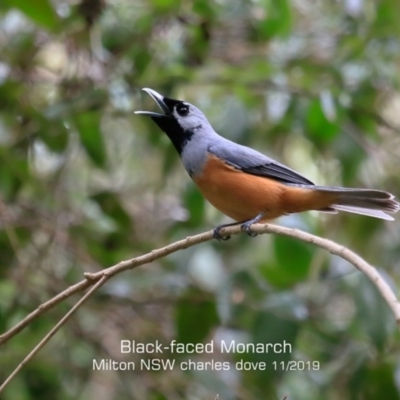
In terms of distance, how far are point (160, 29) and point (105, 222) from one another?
52.4 inches

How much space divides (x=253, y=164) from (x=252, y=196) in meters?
0.27

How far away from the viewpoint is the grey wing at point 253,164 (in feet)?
12.0

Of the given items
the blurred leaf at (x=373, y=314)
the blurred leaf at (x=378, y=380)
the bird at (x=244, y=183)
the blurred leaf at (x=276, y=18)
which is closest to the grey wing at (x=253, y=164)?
the bird at (x=244, y=183)

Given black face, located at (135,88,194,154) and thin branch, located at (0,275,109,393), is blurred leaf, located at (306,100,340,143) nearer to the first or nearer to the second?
black face, located at (135,88,194,154)

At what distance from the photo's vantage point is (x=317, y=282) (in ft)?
14.0

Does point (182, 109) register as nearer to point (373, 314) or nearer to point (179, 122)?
point (179, 122)

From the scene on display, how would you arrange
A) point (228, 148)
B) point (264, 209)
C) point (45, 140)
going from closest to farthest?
point (264, 209)
point (228, 148)
point (45, 140)

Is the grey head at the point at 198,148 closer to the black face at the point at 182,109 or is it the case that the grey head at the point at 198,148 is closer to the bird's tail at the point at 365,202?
the black face at the point at 182,109

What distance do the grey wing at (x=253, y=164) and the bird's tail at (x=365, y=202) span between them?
21 cm

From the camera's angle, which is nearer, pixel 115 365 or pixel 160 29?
pixel 115 365

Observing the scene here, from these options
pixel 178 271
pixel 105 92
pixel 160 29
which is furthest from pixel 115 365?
pixel 160 29

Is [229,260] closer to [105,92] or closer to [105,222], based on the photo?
[105,222]

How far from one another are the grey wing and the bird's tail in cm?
21

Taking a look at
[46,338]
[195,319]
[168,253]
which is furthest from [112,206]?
A: [46,338]
